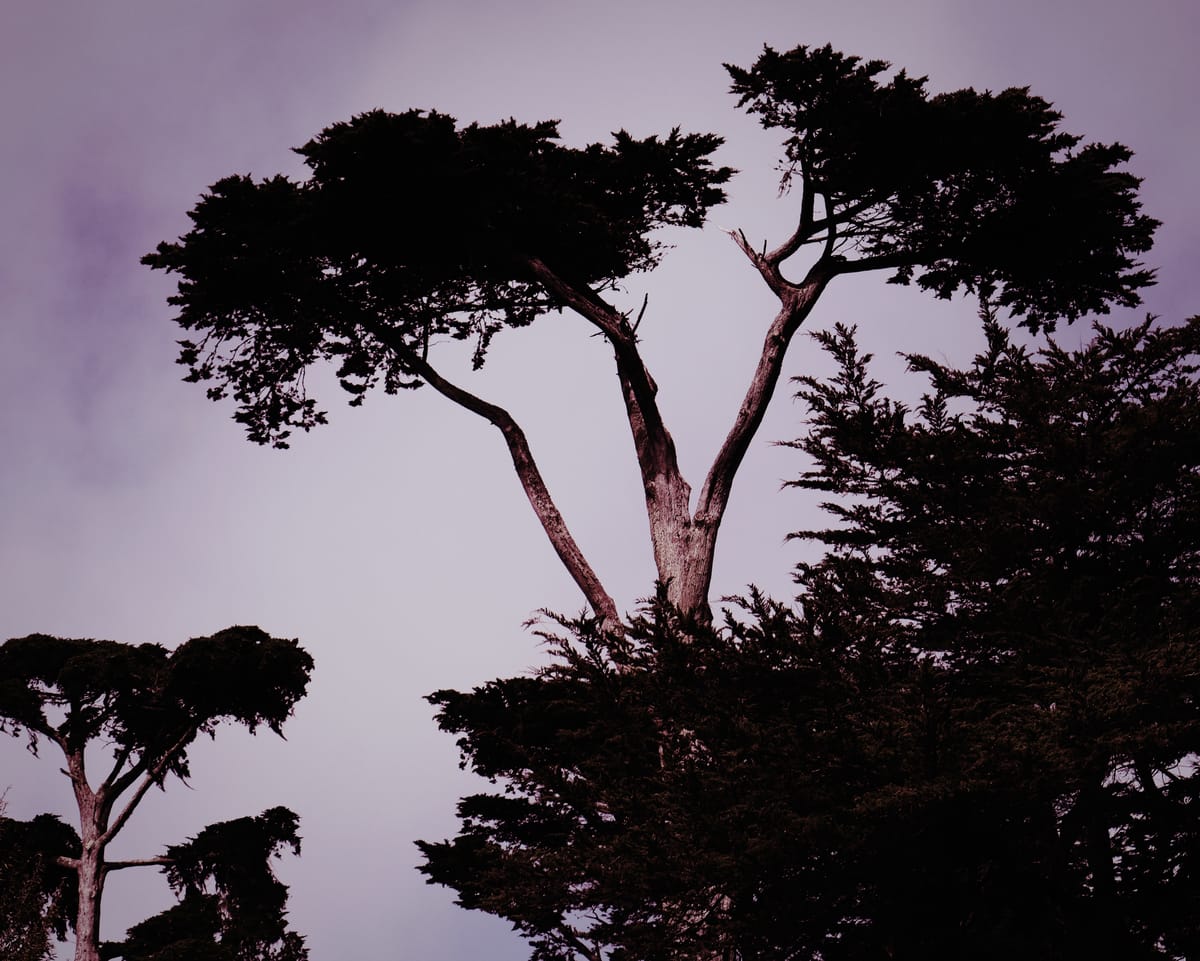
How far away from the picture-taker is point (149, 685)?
61.2ft

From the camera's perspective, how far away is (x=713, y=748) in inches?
253

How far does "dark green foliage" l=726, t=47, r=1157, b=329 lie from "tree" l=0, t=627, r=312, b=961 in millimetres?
13106

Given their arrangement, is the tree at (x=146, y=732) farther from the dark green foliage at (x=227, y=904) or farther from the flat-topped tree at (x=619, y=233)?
the flat-topped tree at (x=619, y=233)

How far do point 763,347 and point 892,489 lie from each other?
4.67 metres

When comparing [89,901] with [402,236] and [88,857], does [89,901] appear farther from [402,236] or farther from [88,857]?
[402,236]

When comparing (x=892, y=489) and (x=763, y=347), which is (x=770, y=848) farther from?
(x=763, y=347)

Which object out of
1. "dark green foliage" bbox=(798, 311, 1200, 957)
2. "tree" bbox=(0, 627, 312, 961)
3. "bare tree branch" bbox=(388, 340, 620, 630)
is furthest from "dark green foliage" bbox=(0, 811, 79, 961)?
"dark green foliage" bbox=(798, 311, 1200, 957)

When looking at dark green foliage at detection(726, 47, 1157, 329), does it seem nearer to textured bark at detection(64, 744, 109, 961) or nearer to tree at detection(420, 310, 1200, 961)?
tree at detection(420, 310, 1200, 961)

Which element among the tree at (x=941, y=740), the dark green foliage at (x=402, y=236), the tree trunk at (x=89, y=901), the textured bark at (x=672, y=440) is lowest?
the tree at (x=941, y=740)

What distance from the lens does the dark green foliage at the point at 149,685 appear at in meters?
18.4

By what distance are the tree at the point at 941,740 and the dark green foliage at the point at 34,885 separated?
33.2 ft

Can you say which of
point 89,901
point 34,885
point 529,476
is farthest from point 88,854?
point 529,476

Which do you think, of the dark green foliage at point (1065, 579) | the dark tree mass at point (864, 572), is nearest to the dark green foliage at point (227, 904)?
the dark tree mass at point (864, 572)

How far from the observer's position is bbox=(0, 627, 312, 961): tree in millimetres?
17562
